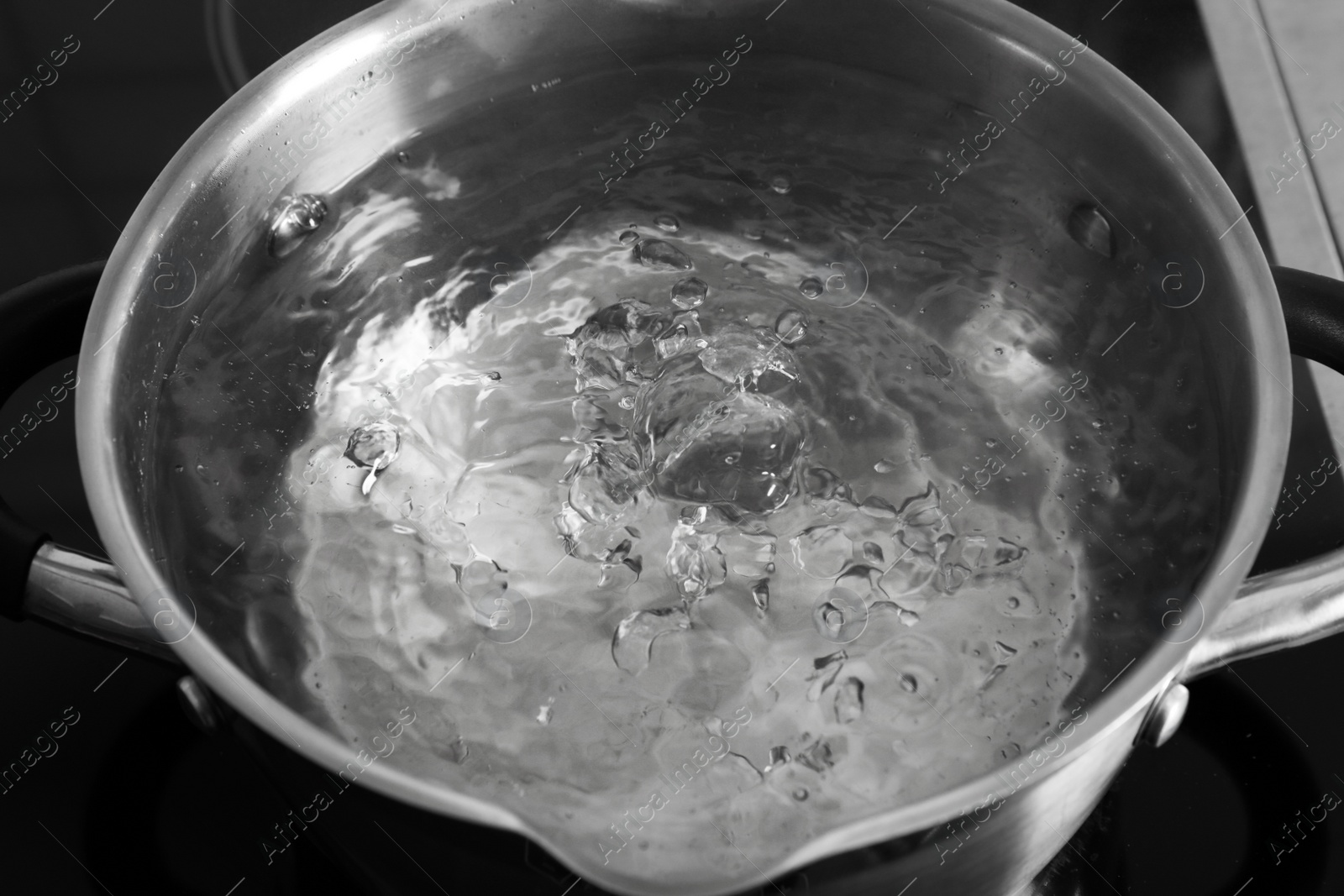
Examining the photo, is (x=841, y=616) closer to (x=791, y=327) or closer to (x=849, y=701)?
(x=849, y=701)

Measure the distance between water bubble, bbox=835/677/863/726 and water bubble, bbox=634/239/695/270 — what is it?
389 mm

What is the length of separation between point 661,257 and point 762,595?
322 millimetres

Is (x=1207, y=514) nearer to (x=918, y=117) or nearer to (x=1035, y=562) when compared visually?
(x=1035, y=562)

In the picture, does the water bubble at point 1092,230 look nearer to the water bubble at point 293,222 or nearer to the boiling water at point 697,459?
the boiling water at point 697,459

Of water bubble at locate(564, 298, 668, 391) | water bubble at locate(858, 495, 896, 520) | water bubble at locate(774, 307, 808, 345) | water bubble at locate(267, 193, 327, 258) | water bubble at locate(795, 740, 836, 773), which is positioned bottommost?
water bubble at locate(858, 495, 896, 520)

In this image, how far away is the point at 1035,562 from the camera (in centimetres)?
87

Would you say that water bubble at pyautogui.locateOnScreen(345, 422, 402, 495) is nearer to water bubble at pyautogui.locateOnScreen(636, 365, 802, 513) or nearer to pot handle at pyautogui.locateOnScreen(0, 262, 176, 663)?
water bubble at pyautogui.locateOnScreen(636, 365, 802, 513)

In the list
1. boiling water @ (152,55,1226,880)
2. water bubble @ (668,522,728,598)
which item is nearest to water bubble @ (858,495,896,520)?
boiling water @ (152,55,1226,880)

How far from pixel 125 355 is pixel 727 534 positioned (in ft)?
1.32

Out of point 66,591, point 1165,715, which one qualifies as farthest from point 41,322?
point 1165,715

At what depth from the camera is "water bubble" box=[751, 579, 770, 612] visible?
84 cm

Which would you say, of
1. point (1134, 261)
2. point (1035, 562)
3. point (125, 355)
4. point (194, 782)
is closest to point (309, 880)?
point (194, 782)

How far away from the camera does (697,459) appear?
2.94 ft

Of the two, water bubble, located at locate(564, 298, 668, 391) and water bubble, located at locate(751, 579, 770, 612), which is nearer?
water bubble, located at locate(751, 579, 770, 612)
